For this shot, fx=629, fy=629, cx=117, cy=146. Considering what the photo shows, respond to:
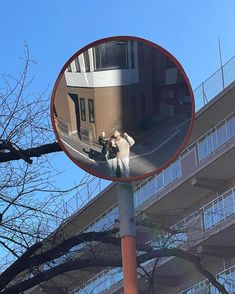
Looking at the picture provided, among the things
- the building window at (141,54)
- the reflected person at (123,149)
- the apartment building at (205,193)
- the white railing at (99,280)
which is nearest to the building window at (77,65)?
the building window at (141,54)

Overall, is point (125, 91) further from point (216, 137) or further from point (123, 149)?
→ point (216, 137)

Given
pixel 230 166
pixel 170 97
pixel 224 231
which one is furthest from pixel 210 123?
pixel 170 97

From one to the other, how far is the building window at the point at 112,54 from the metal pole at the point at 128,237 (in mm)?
847

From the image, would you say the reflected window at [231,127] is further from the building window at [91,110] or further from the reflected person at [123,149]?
the reflected person at [123,149]

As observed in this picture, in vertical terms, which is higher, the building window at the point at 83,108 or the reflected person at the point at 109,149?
the building window at the point at 83,108

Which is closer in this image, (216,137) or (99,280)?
(99,280)

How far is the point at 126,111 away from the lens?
4.21 metres

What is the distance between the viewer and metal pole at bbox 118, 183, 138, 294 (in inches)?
147

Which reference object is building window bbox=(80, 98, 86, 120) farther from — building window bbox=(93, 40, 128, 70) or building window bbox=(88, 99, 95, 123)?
building window bbox=(93, 40, 128, 70)

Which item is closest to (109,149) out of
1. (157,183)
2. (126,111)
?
(126,111)

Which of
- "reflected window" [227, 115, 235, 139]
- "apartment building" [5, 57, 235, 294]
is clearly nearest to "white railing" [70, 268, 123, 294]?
"apartment building" [5, 57, 235, 294]

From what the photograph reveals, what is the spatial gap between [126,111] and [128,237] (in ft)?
2.83

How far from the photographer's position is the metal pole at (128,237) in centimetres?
372

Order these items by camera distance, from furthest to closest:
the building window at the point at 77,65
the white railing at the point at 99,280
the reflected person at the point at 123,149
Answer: the white railing at the point at 99,280, the building window at the point at 77,65, the reflected person at the point at 123,149
